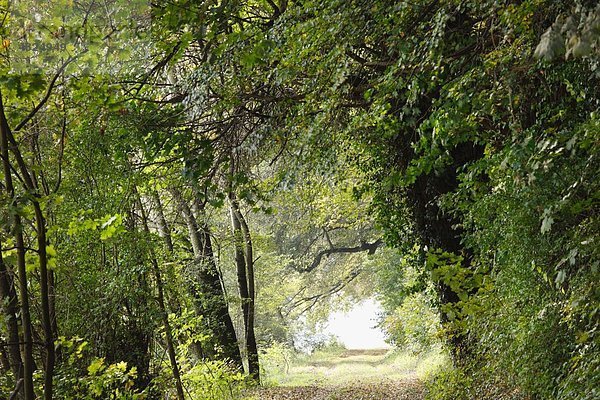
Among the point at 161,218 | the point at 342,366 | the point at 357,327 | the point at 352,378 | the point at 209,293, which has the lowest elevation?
the point at 342,366

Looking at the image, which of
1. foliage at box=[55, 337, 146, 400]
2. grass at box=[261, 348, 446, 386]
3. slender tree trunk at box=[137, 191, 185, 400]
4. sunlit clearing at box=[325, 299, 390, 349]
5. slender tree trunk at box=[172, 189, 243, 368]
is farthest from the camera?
sunlit clearing at box=[325, 299, 390, 349]

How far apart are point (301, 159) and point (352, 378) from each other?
1096 cm

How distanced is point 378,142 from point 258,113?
4.86 feet

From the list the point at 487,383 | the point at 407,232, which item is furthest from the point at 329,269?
the point at 487,383

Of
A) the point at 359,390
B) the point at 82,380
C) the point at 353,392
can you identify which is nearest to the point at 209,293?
the point at 353,392

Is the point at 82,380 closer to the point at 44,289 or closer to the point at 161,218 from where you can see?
the point at 44,289

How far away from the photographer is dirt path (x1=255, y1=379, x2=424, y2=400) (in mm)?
10875

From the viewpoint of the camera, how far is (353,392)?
1170 centimetres

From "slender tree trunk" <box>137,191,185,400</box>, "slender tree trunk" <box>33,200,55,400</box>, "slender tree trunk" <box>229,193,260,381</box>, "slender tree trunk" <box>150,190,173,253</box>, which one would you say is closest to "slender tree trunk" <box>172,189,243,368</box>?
"slender tree trunk" <box>229,193,260,381</box>

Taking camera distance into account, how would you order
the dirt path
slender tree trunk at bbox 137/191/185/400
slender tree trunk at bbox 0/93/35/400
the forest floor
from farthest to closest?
1. the forest floor
2. the dirt path
3. slender tree trunk at bbox 137/191/185/400
4. slender tree trunk at bbox 0/93/35/400

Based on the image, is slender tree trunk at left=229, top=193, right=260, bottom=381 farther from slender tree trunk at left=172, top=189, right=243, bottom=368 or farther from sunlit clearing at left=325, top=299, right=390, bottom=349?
sunlit clearing at left=325, top=299, right=390, bottom=349

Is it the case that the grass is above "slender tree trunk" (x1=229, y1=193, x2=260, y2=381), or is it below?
below

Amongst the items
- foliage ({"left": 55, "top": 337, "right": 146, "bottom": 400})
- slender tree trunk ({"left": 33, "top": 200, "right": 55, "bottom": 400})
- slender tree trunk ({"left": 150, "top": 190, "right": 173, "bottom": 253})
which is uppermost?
slender tree trunk ({"left": 150, "top": 190, "right": 173, "bottom": 253})

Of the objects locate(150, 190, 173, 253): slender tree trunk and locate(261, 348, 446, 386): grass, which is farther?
locate(261, 348, 446, 386): grass
